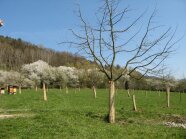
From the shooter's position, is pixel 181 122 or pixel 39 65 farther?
pixel 39 65

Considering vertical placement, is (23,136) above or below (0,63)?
below

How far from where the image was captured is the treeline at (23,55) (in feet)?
469

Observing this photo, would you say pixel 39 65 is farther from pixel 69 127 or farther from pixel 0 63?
pixel 69 127

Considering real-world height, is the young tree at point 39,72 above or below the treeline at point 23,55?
below

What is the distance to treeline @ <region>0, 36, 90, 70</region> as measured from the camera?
14306 cm

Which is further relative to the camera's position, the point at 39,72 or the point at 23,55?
the point at 23,55

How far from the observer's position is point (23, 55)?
15188cm

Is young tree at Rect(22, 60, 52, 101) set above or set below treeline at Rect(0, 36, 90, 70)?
below

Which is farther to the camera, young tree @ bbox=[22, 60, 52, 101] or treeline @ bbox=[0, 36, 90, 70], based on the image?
treeline @ bbox=[0, 36, 90, 70]

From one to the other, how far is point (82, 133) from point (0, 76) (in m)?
90.9

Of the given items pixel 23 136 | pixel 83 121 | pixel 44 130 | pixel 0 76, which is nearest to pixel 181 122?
pixel 83 121

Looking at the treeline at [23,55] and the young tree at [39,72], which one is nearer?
the young tree at [39,72]

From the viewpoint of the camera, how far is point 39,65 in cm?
11906

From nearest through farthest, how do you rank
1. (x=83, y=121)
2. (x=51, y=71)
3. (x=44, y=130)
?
(x=44, y=130)
(x=83, y=121)
(x=51, y=71)
